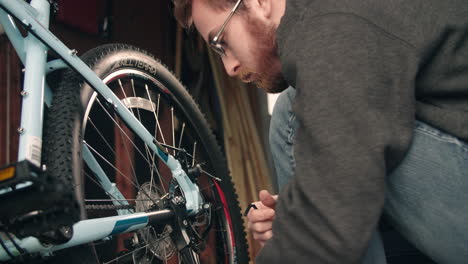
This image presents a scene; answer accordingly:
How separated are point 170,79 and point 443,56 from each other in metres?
0.66

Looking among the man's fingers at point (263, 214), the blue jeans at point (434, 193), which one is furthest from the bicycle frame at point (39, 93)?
the blue jeans at point (434, 193)

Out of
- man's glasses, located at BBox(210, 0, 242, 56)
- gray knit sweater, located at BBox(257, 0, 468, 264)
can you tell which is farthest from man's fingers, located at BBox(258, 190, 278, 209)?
man's glasses, located at BBox(210, 0, 242, 56)

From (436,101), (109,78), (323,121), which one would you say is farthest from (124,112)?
(436,101)

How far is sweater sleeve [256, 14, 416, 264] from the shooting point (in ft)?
1.65

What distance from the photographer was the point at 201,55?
5.82 feet

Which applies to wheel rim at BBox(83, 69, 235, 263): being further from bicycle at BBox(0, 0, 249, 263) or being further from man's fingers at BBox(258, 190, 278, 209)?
man's fingers at BBox(258, 190, 278, 209)

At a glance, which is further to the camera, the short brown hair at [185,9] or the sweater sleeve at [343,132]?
the short brown hair at [185,9]

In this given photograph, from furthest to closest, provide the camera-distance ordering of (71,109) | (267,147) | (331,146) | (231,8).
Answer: (267,147), (231,8), (71,109), (331,146)

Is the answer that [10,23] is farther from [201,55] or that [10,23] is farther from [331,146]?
[201,55]

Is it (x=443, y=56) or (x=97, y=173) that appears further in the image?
(x=97, y=173)

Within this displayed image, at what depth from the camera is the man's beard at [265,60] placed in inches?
30.6

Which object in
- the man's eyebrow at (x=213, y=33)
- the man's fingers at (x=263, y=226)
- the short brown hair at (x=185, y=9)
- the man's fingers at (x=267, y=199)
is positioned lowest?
the man's fingers at (x=263, y=226)

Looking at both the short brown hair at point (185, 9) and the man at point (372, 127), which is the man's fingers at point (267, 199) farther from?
the short brown hair at point (185, 9)

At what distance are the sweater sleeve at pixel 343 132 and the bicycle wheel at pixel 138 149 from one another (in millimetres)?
339
